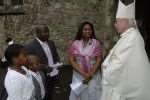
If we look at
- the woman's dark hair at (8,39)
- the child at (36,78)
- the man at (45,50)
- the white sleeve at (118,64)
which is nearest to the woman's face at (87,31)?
the man at (45,50)

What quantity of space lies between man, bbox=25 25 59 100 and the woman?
13.9 inches

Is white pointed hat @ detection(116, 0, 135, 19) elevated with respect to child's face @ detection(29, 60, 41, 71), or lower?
elevated

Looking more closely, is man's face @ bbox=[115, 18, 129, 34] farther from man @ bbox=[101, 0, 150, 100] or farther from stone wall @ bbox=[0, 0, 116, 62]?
stone wall @ bbox=[0, 0, 116, 62]

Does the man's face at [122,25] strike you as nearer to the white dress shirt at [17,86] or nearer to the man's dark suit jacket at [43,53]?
the white dress shirt at [17,86]

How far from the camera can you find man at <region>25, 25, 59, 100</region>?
9.15 m

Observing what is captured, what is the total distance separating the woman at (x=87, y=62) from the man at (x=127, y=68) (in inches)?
92.8

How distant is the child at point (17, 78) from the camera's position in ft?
21.8

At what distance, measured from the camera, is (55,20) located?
15836 millimetres

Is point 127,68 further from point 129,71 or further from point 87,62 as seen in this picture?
point 87,62

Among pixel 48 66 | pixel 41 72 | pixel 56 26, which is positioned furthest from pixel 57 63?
pixel 56 26

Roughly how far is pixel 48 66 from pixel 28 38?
6.65 meters

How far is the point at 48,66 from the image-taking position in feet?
30.4

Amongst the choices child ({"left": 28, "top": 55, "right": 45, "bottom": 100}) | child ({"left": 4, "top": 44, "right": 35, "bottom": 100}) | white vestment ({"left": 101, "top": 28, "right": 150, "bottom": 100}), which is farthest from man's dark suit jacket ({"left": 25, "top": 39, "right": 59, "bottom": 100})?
white vestment ({"left": 101, "top": 28, "right": 150, "bottom": 100})

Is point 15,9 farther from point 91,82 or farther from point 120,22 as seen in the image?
point 120,22
